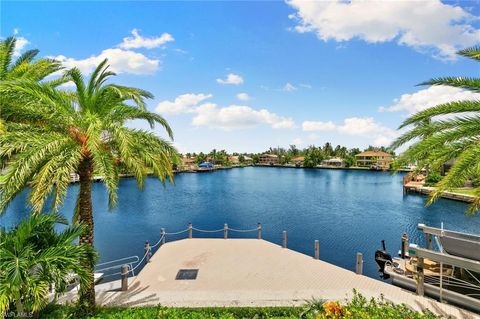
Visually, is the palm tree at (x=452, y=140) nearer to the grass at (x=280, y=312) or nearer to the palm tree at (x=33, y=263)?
the grass at (x=280, y=312)

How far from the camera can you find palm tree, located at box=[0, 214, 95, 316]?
578cm

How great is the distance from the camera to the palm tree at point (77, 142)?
24.5 feet

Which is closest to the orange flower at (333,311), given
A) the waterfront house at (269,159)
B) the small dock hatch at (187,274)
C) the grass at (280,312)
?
the grass at (280,312)

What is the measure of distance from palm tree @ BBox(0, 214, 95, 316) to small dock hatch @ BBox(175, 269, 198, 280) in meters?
5.79

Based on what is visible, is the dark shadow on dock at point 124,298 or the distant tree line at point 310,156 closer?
the dark shadow on dock at point 124,298

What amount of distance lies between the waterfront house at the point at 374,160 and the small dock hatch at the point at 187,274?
126 m

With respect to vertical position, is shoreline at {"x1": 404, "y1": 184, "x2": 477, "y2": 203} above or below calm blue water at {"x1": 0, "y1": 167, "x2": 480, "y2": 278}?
above

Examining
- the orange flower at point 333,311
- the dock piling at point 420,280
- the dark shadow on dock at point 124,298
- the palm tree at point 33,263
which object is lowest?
the dark shadow on dock at point 124,298

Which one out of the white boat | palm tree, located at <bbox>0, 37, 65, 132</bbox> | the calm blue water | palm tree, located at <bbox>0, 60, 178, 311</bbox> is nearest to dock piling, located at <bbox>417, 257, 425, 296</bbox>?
the white boat

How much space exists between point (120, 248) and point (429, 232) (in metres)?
21.1

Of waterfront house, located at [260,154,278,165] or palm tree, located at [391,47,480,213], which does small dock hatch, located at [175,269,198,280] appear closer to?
palm tree, located at [391,47,480,213]

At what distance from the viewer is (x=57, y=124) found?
8.51 m

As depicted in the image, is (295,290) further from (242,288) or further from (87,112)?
(87,112)

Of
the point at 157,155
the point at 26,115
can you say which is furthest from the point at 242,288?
the point at 26,115
